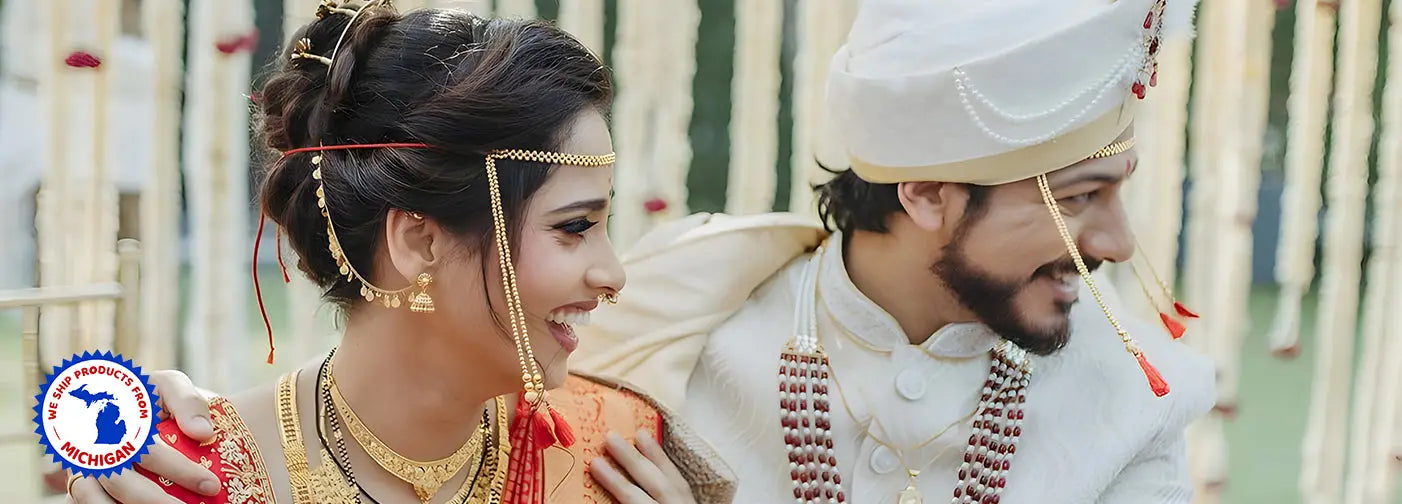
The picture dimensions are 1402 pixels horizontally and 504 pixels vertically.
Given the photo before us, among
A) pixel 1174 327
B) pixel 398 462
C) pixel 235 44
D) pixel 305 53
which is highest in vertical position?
pixel 305 53

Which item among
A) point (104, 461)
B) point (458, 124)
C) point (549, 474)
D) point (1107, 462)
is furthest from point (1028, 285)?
point (104, 461)

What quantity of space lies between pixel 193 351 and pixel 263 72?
1245 millimetres

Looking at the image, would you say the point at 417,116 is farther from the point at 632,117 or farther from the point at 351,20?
the point at 632,117

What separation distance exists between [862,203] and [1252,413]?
3.83 meters

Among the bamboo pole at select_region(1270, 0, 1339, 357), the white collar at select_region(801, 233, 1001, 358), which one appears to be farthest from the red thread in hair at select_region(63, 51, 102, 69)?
the bamboo pole at select_region(1270, 0, 1339, 357)

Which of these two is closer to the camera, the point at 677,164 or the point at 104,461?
the point at 104,461

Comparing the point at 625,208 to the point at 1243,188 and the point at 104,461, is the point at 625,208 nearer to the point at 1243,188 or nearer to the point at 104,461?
the point at 1243,188

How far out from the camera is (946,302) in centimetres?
193

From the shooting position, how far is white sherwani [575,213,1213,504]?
189 centimetres

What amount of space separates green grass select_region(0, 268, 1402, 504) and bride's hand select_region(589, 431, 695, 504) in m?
1.41

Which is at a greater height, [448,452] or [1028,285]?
[1028,285]

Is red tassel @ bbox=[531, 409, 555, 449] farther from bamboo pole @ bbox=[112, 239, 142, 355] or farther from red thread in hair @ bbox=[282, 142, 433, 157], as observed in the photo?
bamboo pole @ bbox=[112, 239, 142, 355]

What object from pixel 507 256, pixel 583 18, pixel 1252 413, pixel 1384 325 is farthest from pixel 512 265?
pixel 1252 413

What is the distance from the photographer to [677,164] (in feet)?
9.43
